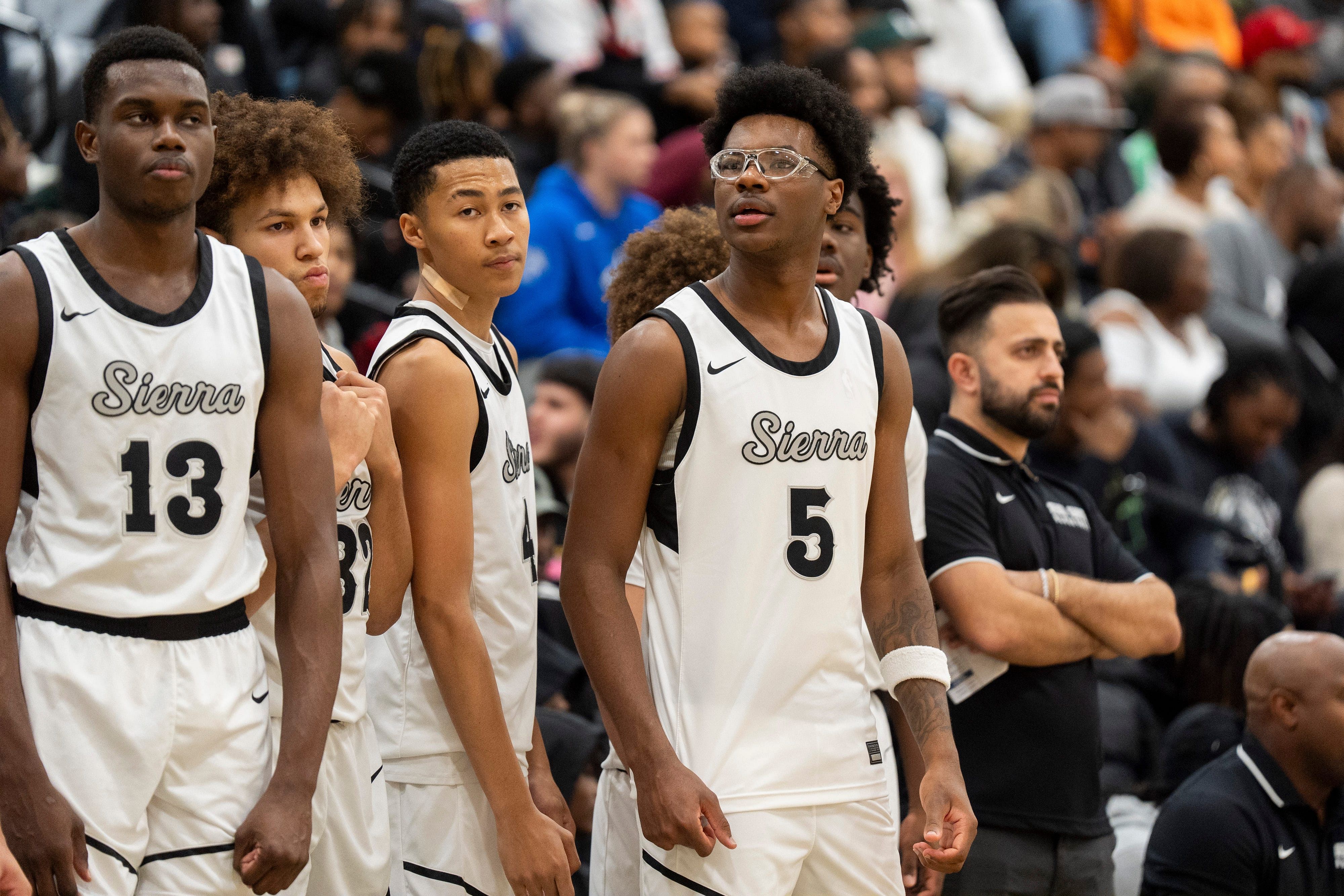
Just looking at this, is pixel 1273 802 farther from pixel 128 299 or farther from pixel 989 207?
pixel 989 207

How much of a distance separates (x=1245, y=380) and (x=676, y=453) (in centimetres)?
570

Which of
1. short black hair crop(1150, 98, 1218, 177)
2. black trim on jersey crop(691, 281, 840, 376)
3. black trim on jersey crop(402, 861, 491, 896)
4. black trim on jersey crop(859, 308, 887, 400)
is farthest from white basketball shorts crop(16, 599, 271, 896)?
short black hair crop(1150, 98, 1218, 177)

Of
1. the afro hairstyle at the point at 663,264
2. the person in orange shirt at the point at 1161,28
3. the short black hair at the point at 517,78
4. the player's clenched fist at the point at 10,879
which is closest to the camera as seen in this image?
the player's clenched fist at the point at 10,879

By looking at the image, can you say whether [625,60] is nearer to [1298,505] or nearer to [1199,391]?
[1199,391]

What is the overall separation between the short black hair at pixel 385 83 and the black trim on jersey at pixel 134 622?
573 cm

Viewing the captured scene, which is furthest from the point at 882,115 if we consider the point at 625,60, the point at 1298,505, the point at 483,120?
the point at 1298,505

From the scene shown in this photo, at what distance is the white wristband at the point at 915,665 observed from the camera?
341cm

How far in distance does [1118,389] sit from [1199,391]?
680mm

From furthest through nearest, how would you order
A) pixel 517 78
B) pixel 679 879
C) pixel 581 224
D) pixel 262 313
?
pixel 517 78
pixel 581 224
pixel 679 879
pixel 262 313

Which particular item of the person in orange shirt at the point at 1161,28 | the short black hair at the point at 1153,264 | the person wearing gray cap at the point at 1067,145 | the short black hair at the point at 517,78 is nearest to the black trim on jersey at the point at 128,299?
the short black hair at the point at 1153,264

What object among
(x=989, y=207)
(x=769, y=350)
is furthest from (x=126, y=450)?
(x=989, y=207)

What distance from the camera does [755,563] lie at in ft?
10.7

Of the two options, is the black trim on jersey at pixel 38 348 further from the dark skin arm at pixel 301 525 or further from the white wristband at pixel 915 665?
the white wristband at pixel 915 665

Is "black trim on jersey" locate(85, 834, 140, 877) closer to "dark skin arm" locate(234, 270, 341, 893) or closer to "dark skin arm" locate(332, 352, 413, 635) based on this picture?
"dark skin arm" locate(234, 270, 341, 893)
